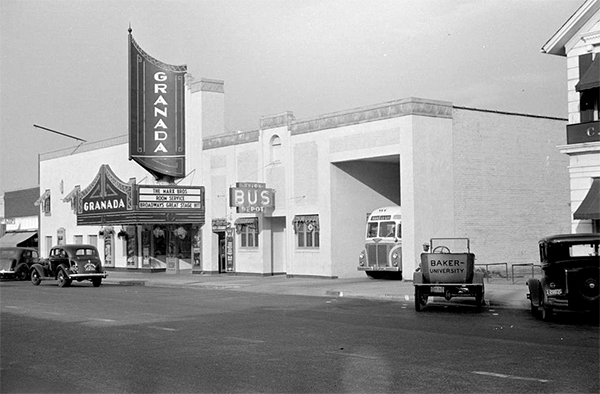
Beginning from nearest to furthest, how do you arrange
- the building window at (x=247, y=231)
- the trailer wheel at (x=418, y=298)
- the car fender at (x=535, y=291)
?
the car fender at (x=535, y=291)
the trailer wheel at (x=418, y=298)
the building window at (x=247, y=231)

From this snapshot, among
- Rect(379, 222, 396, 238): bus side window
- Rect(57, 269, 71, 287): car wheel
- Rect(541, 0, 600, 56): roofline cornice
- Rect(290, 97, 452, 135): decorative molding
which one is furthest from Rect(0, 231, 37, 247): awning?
Rect(541, 0, 600, 56): roofline cornice

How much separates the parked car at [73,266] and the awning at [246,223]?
25.3 ft

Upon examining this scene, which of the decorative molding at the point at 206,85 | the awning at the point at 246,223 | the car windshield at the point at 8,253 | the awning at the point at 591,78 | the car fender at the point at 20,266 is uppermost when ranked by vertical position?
the decorative molding at the point at 206,85

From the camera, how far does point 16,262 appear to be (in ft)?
130

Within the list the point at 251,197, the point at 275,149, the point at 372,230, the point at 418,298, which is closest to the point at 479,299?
the point at 418,298

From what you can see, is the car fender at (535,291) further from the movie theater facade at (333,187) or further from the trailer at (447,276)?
the movie theater facade at (333,187)

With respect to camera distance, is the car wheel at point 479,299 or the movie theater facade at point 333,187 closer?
the car wheel at point 479,299

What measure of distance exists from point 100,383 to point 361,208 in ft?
82.2

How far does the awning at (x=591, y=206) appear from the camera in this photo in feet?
76.8

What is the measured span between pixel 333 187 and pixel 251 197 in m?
4.44

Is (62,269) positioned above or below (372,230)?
below

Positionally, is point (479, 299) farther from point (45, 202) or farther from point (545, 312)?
point (45, 202)

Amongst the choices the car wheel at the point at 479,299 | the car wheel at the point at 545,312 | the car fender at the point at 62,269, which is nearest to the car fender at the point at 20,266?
the car fender at the point at 62,269

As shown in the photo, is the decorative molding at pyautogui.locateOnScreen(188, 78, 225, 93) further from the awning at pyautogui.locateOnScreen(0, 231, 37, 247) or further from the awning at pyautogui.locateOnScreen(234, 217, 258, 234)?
the awning at pyautogui.locateOnScreen(0, 231, 37, 247)
